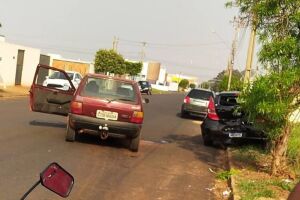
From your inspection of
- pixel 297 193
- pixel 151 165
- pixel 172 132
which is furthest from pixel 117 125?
pixel 297 193

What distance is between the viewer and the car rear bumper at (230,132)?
1358cm

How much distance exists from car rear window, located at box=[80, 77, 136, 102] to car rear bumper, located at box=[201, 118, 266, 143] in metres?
2.70

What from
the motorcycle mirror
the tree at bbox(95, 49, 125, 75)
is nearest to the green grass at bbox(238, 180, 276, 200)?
the motorcycle mirror

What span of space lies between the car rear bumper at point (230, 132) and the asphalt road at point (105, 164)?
0.42m

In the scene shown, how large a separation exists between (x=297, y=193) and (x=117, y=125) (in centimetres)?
950

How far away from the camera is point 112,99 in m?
11.9

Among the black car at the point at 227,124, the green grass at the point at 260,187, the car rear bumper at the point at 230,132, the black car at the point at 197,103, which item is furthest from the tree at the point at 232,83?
the green grass at the point at 260,187

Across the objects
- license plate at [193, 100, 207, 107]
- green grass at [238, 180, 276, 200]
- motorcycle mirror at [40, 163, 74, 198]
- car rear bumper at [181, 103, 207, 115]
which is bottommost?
car rear bumper at [181, 103, 207, 115]

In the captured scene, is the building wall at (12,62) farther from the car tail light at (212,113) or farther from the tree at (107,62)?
the car tail light at (212,113)

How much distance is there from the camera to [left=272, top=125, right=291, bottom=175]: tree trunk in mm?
9797

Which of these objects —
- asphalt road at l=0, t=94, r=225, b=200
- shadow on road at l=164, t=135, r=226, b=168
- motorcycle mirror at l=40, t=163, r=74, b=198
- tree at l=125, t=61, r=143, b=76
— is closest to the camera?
motorcycle mirror at l=40, t=163, r=74, b=198

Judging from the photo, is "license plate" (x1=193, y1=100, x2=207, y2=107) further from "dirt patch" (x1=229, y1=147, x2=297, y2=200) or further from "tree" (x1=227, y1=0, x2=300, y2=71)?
"tree" (x1=227, y1=0, x2=300, y2=71)

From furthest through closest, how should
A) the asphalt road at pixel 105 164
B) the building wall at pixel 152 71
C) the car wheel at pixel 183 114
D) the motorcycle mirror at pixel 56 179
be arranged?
the building wall at pixel 152 71 → the car wheel at pixel 183 114 → the asphalt road at pixel 105 164 → the motorcycle mirror at pixel 56 179

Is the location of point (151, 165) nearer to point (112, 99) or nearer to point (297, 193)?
point (112, 99)
